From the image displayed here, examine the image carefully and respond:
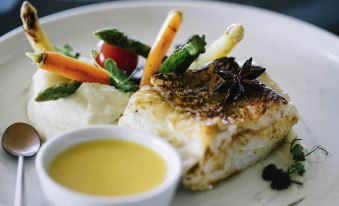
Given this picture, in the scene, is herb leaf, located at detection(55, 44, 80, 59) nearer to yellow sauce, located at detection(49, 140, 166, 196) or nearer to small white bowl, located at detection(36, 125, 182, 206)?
small white bowl, located at detection(36, 125, 182, 206)

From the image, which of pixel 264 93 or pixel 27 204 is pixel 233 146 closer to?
pixel 264 93

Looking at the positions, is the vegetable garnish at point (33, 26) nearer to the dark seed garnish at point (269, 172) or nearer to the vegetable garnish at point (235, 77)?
the vegetable garnish at point (235, 77)

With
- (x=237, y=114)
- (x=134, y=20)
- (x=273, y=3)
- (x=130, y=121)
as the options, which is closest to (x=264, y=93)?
(x=237, y=114)

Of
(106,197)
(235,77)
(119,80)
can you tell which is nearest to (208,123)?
(235,77)

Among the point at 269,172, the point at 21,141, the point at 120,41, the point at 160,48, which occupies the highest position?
the point at 160,48

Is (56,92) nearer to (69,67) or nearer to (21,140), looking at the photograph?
(69,67)

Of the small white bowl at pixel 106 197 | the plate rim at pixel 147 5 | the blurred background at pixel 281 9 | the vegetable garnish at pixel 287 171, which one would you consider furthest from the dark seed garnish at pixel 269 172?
the blurred background at pixel 281 9
